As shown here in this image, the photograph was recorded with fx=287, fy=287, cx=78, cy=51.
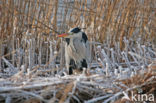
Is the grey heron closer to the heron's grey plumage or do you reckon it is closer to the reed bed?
the heron's grey plumage

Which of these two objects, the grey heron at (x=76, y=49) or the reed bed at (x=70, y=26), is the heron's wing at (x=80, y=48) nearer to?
the grey heron at (x=76, y=49)

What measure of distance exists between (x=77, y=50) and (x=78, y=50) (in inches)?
0.4

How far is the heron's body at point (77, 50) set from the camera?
9.97 feet

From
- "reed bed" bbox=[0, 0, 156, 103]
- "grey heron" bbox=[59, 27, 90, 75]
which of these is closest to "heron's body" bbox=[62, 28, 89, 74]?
"grey heron" bbox=[59, 27, 90, 75]

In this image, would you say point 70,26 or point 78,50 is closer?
point 78,50

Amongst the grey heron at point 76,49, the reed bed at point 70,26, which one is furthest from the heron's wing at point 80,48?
the reed bed at point 70,26

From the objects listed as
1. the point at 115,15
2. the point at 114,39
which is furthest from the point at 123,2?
the point at 114,39

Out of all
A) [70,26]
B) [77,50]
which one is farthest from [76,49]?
[70,26]

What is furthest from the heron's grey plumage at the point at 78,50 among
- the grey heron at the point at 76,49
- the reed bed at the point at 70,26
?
the reed bed at the point at 70,26

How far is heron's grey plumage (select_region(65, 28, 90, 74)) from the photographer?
3.04 meters

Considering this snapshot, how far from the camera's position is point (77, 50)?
3.11 meters

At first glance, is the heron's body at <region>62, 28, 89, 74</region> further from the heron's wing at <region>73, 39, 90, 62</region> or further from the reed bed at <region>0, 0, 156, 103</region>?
the reed bed at <region>0, 0, 156, 103</region>

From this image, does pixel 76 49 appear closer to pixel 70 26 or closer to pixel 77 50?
pixel 77 50

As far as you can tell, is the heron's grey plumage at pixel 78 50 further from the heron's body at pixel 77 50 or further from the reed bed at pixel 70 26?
the reed bed at pixel 70 26
